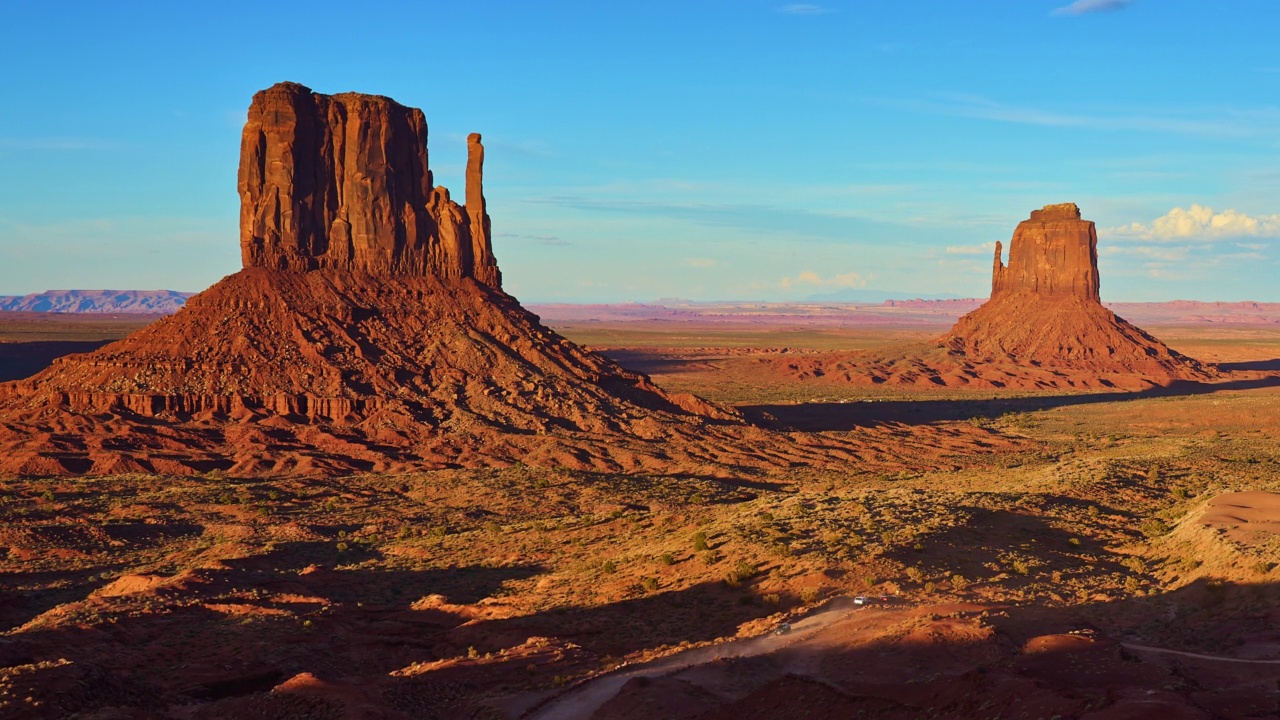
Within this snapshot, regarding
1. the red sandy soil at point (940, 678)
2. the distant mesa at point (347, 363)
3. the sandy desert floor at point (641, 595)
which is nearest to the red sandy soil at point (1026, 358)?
the distant mesa at point (347, 363)

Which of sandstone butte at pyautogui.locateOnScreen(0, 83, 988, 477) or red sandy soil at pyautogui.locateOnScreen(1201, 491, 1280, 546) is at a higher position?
sandstone butte at pyautogui.locateOnScreen(0, 83, 988, 477)

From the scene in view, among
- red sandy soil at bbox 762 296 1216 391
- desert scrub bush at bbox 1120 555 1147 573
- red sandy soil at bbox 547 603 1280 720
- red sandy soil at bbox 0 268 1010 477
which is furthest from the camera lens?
red sandy soil at bbox 762 296 1216 391

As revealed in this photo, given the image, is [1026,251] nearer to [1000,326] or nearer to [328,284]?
[1000,326]

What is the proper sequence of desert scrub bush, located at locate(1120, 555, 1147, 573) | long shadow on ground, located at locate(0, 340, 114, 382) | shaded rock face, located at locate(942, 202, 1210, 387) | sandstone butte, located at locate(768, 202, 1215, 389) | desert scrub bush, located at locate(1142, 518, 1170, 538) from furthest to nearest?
shaded rock face, located at locate(942, 202, 1210, 387) < sandstone butte, located at locate(768, 202, 1215, 389) < long shadow on ground, located at locate(0, 340, 114, 382) < desert scrub bush, located at locate(1142, 518, 1170, 538) < desert scrub bush, located at locate(1120, 555, 1147, 573)

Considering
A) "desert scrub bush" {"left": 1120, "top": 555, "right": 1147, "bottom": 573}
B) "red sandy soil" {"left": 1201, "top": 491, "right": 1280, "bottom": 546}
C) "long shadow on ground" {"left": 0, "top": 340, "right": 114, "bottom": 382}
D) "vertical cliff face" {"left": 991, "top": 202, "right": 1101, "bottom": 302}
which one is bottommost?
"desert scrub bush" {"left": 1120, "top": 555, "right": 1147, "bottom": 573}

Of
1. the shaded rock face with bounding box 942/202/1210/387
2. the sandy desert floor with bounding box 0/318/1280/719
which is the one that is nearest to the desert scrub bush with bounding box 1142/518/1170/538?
the sandy desert floor with bounding box 0/318/1280/719

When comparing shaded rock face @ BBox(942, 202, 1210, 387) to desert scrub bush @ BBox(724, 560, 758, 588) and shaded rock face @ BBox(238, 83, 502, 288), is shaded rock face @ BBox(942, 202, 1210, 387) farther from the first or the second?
desert scrub bush @ BBox(724, 560, 758, 588)

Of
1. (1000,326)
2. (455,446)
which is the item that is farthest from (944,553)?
(1000,326)

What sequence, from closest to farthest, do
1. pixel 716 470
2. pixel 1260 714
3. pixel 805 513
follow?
pixel 1260 714 → pixel 805 513 → pixel 716 470

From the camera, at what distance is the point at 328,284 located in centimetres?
7250

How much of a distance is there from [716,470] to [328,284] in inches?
1125

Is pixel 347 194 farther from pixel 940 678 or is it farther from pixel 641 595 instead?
pixel 940 678

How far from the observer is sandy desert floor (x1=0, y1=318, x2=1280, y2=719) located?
21562 mm

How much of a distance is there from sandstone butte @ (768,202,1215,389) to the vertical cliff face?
0.42 ft
